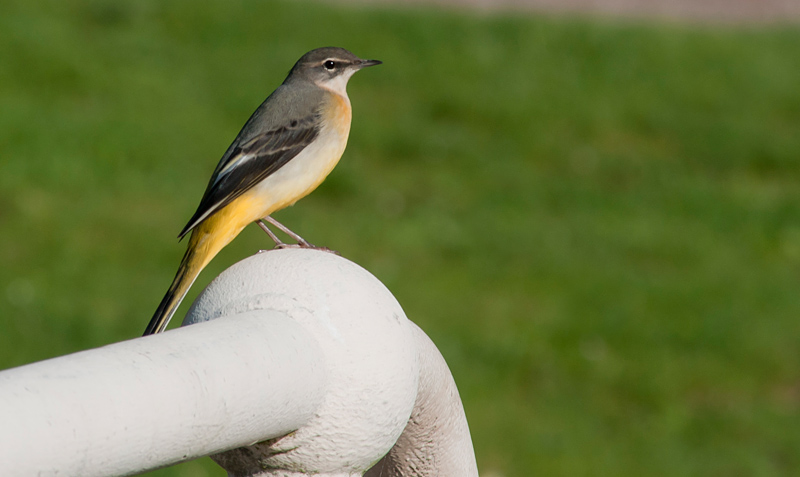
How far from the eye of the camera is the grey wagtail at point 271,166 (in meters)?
3.99

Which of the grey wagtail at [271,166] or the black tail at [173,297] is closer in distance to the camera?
the black tail at [173,297]

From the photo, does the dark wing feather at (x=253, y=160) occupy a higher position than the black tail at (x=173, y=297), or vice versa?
the dark wing feather at (x=253, y=160)

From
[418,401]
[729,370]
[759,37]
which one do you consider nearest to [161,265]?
[729,370]

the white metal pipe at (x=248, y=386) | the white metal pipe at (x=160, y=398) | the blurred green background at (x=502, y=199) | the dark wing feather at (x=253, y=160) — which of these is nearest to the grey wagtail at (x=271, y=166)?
the dark wing feather at (x=253, y=160)

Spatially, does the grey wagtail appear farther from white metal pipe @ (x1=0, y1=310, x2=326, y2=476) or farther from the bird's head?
white metal pipe @ (x1=0, y1=310, x2=326, y2=476)

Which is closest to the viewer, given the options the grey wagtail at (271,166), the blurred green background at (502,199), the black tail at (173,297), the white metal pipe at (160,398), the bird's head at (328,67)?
the white metal pipe at (160,398)

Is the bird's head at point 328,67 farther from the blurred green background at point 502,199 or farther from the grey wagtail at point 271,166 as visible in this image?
the blurred green background at point 502,199

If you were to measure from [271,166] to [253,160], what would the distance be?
80 mm

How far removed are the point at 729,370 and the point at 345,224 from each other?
3.94 meters

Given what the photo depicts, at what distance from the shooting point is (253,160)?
166 inches

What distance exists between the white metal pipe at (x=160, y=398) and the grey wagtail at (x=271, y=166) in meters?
1.93

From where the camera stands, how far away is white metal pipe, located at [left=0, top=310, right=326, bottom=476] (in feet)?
4.70

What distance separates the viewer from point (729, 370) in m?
8.36

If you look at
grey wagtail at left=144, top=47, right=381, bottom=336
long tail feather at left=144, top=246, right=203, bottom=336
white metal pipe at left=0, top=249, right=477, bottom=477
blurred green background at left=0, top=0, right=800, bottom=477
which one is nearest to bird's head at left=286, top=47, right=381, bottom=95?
grey wagtail at left=144, top=47, right=381, bottom=336
